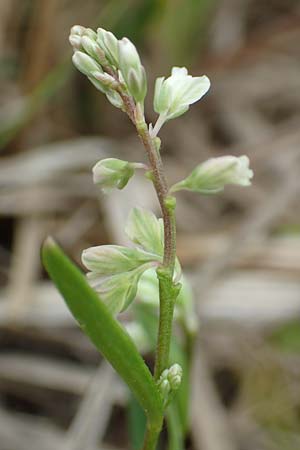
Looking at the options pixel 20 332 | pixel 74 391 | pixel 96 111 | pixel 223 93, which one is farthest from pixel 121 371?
pixel 223 93

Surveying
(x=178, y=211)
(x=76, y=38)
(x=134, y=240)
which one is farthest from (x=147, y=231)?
(x=178, y=211)

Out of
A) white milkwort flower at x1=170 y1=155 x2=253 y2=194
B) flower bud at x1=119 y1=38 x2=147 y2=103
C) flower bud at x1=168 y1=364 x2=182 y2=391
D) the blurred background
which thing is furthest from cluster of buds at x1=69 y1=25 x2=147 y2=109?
the blurred background

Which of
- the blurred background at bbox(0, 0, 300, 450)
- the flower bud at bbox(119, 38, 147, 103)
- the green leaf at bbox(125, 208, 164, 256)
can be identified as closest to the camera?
the flower bud at bbox(119, 38, 147, 103)

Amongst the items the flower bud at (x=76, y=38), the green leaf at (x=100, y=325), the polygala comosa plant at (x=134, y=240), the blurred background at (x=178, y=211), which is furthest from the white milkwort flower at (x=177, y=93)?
the blurred background at (x=178, y=211)

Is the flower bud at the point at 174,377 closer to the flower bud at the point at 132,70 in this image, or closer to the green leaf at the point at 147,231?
the green leaf at the point at 147,231

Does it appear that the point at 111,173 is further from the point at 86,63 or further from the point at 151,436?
the point at 151,436

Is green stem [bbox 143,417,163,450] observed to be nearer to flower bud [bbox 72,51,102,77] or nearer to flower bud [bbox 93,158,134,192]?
flower bud [bbox 93,158,134,192]

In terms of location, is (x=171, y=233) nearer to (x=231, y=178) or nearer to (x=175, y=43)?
(x=231, y=178)
